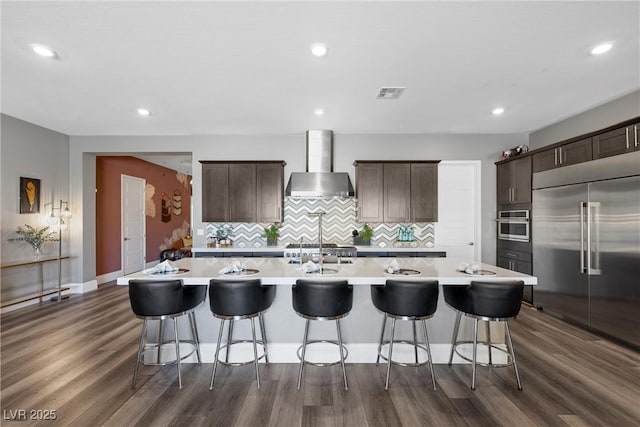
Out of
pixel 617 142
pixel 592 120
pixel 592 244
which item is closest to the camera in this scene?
pixel 617 142

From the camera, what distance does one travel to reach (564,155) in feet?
12.9

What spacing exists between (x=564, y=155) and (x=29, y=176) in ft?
24.8

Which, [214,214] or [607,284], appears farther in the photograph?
[214,214]

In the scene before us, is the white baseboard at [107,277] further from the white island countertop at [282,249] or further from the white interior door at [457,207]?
the white interior door at [457,207]

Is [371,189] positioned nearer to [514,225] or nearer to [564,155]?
[514,225]

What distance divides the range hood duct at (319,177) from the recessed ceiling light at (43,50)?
3.11 meters

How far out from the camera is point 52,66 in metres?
2.93

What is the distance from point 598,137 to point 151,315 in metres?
4.85

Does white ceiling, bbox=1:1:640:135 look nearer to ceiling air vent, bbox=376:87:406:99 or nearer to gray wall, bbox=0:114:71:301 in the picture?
ceiling air vent, bbox=376:87:406:99

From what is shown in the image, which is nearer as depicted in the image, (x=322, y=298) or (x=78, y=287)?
(x=322, y=298)

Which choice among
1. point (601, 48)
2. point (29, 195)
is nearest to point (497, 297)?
point (601, 48)

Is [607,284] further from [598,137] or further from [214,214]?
[214,214]

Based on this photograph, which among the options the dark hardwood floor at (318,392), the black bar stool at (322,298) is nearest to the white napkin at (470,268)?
the dark hardwood floor at (318,392)

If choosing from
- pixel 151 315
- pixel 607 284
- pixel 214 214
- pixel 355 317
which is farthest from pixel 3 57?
pixel 607 284
